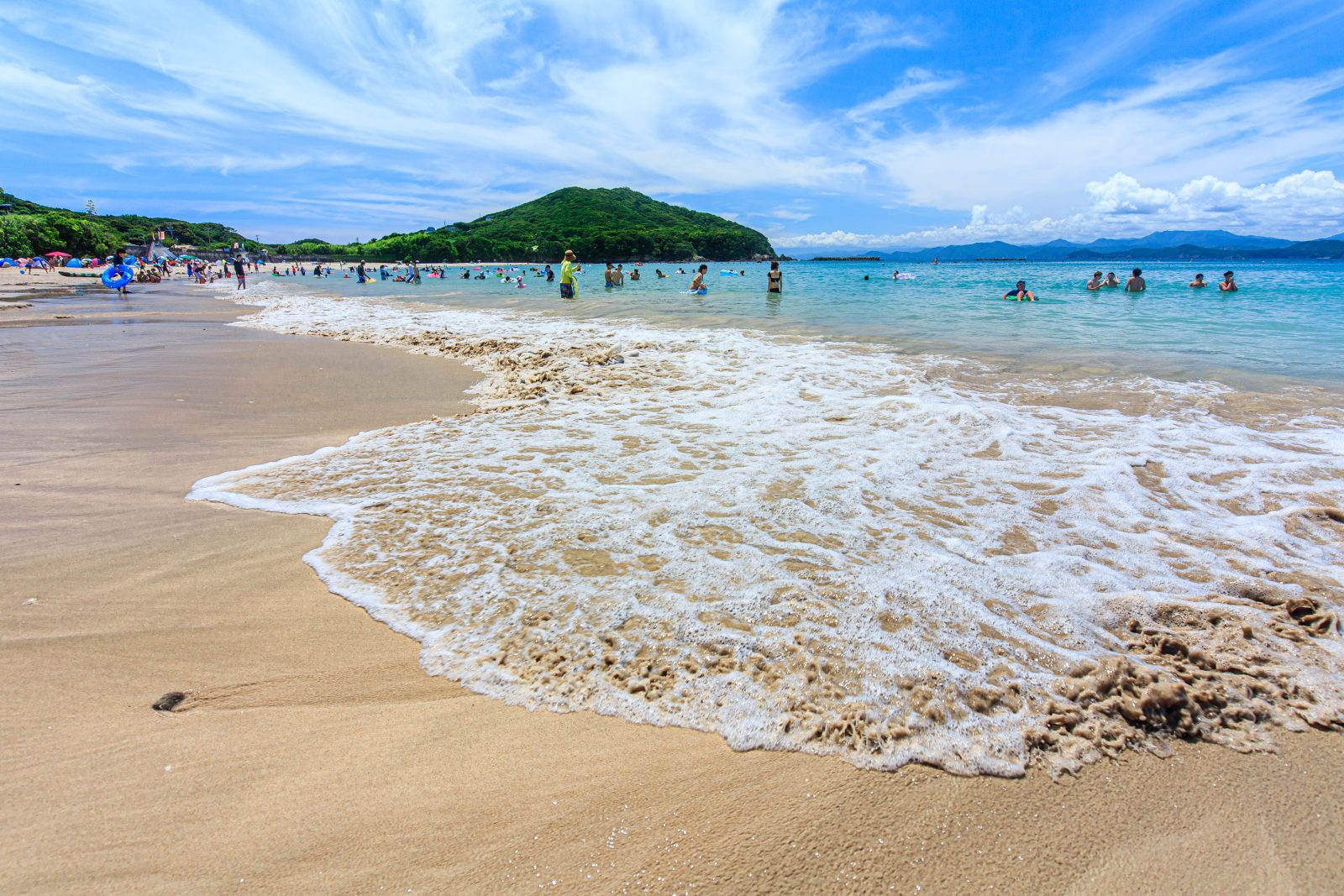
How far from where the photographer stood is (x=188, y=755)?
6.69 ft

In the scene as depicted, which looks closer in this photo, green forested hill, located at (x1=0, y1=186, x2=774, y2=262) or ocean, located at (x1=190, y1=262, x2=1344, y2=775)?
ocean, located at (x1=190, y1=262, x2=1344, y2=775)

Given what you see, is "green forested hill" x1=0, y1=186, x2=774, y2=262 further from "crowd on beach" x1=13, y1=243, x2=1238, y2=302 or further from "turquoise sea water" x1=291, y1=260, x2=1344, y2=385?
"turquoise sea water" x1=291, y1=260, x2=1344, y2=385

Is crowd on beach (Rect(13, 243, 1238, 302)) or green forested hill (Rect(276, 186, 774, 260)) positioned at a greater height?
green forested hill (Rect(276, 186, 774, 260))

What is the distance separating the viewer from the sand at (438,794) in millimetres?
1680

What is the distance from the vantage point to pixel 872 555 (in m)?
3.60

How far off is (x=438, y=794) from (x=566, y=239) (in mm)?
149697

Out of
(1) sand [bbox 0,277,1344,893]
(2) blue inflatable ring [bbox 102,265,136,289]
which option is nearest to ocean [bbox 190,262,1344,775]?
(1) sand [bbox 0,277,1344,893]

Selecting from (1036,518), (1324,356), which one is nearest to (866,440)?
(1036,518)

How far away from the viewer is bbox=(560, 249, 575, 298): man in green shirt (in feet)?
71.2

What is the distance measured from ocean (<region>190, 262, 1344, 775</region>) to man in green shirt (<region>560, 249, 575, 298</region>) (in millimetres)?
14421

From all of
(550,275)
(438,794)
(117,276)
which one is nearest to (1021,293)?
(438,794)

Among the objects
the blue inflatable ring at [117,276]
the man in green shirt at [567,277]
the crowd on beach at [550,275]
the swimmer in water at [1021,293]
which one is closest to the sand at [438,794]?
the crowd on beach at [550,275]

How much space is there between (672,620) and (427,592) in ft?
4.59

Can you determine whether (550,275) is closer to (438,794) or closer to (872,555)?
(872,555)
